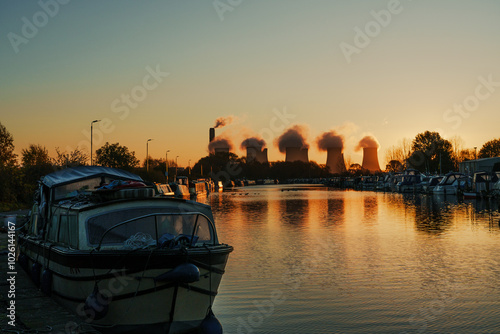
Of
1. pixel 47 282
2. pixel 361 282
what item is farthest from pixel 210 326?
pixel 361 282

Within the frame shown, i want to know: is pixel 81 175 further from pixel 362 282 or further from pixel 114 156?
pixel 114 156

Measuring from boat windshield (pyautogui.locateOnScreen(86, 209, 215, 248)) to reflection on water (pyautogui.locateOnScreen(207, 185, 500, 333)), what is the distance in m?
2.17

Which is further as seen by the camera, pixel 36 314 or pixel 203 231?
pixel 203 231

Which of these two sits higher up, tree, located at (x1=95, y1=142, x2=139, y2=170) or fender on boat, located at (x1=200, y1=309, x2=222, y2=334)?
tree, located at (x1=95, y1=142, x2=139, y2=170)

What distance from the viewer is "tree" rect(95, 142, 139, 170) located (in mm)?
88188

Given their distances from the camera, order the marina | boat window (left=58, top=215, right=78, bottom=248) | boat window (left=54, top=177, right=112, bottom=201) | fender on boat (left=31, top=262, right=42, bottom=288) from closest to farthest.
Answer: boat window (left=58, top=215, right=78, bottom=248) < the marina < fender on boat (left=31, top=262, right=42, bottom=288) < boat window (left=54, top=177, right=112, bottom=201)

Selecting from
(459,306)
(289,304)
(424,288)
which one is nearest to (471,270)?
(424,288)

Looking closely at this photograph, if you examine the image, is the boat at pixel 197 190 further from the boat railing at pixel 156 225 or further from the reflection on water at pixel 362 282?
the boat railing at pixel 156 225

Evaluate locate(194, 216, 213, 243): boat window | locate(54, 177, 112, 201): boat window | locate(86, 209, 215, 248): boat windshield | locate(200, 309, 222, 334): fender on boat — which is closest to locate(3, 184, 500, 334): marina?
locate(200, 309, 222, 334): fender on boat

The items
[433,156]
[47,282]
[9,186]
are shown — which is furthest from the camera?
[433,156]

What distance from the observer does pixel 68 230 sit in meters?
12.5

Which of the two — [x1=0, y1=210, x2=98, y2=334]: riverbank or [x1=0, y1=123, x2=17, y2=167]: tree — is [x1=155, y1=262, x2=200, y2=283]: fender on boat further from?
[x1=0, y1=123, x2=17, y2=167]: tree

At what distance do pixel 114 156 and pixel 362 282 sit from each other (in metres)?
76.6

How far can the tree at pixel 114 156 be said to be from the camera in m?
88.2
